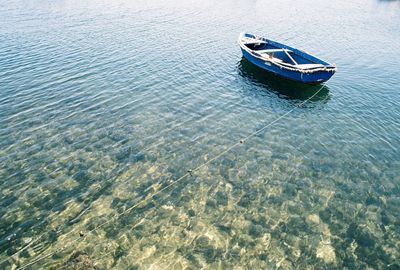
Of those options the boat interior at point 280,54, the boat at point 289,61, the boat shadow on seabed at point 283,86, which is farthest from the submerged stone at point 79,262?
the boat interior at point 280,54

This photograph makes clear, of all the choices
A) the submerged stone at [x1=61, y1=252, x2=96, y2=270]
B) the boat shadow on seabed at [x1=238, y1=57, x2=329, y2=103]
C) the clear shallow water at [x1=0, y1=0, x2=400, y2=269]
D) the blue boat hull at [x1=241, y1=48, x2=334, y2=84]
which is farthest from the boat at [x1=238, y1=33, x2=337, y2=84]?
the submerged stone at [x1=61, y1=252, x2=96, y2=270]

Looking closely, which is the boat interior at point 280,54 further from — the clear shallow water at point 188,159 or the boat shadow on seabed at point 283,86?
the clear shallow water at point 188,159

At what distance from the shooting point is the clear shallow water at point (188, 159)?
15.1 meters

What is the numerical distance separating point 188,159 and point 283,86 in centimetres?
1548

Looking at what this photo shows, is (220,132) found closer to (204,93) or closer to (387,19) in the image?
(204,93)

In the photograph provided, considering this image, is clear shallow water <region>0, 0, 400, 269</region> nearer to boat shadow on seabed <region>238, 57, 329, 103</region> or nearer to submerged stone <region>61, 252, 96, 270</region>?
submerged stone <region>61, 252, 96, 270</region>

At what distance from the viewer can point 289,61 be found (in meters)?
35.1

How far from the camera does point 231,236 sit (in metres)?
15.6

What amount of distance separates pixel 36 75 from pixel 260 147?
24384 mm

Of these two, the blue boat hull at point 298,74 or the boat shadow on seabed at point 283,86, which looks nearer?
the blue boat hull at point 298,74

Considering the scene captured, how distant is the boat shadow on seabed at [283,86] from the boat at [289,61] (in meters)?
0.98

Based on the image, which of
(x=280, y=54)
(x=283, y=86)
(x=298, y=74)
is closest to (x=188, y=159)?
(x=298, y=74)

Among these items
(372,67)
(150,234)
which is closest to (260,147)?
(150,234)

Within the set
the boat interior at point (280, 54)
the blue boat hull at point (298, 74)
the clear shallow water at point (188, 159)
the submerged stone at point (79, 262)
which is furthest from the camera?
the boat interior at point (280, 54)
